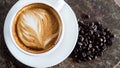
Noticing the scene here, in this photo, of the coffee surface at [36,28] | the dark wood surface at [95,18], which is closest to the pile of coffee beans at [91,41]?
the dark wood surface at [95,18]

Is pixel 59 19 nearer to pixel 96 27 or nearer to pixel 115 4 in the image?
pixel 96 27

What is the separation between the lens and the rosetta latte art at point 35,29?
1259 mm

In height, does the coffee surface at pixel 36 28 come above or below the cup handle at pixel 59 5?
below

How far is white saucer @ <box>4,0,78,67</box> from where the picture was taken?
1.28 meters

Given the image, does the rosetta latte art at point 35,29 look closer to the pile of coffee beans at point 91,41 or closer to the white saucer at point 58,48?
the white saucer at point 58,48

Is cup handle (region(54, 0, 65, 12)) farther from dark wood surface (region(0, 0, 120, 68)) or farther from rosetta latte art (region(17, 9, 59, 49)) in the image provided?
dark wood surface (region(0, 0, 120, 68))

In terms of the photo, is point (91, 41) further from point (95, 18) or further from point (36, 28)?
point (36, 28)

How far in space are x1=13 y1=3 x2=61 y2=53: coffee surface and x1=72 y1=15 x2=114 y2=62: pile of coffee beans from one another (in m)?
0.14

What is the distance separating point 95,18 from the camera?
1.43 m

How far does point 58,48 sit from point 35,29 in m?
0.10

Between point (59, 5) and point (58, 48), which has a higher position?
point (59, 5)

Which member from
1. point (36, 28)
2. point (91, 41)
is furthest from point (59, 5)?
point (91, 41)

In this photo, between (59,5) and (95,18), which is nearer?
(59,5)

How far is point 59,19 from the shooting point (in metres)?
1.27
